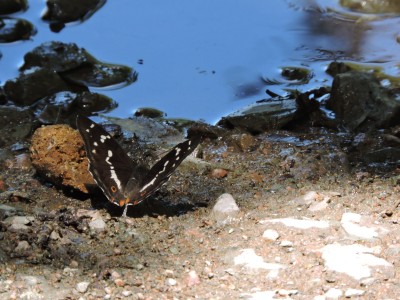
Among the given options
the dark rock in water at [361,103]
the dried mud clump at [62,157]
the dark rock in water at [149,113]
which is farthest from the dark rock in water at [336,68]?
the dried mud clump at [62,157]

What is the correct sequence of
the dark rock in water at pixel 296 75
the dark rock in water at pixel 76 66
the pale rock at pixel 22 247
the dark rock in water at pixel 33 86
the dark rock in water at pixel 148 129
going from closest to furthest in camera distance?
the pale rock at pixel 22 247 → the dark rock in water at pixel 148 129 → the dark rock in water at pixel 33 86 → the dark rock in water at pixel 296 75 → the dark rock in water at pixel 76 66

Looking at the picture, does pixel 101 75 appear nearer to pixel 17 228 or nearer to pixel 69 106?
pixel 69 106

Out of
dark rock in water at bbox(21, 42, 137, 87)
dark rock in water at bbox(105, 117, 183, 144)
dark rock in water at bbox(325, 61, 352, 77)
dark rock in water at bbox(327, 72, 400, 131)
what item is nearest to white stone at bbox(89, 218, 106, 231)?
dark rock in water at bbox(105, 117, 183, 144)

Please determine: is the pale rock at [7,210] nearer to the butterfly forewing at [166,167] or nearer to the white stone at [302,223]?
the butterfly forewing at [166,167]

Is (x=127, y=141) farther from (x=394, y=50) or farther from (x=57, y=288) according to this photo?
(x=394, y=50)

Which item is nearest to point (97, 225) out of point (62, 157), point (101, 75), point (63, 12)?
point (62, 157)

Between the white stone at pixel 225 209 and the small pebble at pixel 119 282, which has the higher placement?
the small pebble at pixel 119 282
